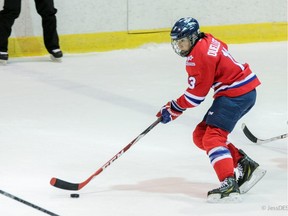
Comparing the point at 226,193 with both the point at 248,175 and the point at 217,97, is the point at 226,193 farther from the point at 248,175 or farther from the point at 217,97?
the point at 217,97

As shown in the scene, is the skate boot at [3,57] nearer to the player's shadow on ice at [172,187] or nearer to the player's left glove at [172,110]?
the player's shadow on ice at [172,187]

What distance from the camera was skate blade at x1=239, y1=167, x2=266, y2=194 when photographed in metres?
3.65

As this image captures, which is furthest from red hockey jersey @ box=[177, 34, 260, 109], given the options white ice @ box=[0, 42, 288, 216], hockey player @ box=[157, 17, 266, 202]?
white ice @ box=[0, 42, 288, 216]

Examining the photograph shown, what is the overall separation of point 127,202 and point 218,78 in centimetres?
66

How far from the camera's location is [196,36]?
11.7ft

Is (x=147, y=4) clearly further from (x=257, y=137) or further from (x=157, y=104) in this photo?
(x=257, y=137)

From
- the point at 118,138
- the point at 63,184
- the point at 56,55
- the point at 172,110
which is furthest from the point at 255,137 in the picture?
the point at 56,55

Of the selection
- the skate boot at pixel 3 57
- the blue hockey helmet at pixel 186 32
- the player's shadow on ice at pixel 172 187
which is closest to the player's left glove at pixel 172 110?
the blue hockey helmet at pixel 186 32

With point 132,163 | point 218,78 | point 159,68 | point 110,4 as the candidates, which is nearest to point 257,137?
point 132,163

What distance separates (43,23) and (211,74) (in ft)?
11.4

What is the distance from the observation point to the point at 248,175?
3668mm

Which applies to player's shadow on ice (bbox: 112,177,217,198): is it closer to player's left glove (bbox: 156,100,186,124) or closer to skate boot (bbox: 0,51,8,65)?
player's left glove (bbox: 156,100,186,124)

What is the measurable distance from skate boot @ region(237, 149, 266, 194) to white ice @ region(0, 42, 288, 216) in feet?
0.16

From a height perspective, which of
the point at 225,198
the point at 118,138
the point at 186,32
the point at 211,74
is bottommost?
the point at 118,138
